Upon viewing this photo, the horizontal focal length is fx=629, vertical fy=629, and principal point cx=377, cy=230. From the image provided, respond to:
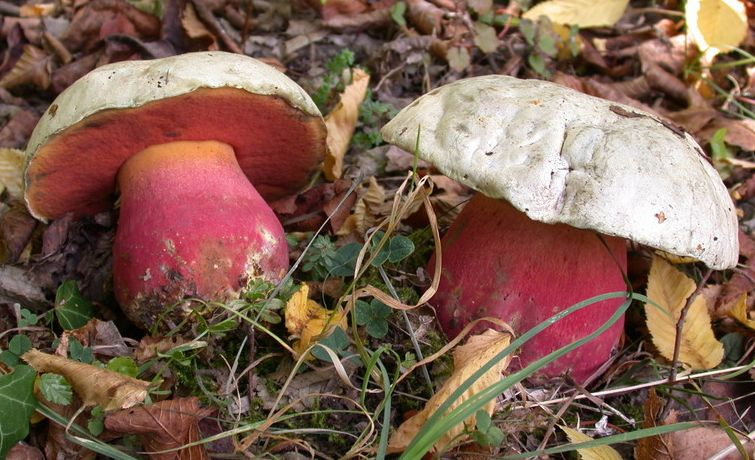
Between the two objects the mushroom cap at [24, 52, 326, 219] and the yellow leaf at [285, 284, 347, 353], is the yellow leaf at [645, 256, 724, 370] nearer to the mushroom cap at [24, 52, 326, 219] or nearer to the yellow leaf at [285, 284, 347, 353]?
the yellow leaf at [285, 284, 347, 353]

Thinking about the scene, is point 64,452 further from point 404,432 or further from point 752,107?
point 752,107

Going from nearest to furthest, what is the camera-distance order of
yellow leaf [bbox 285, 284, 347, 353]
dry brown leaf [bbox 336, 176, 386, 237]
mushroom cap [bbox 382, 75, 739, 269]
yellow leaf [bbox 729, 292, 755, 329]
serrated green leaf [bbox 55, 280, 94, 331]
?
mushroom cap [bbox 382, 75, 739, 269] < yellow leaf [bbox 285, 284, 347, 353] < serrated green leaf [bbox 55, 280, 94, 331] < yellow leaf [bbox 729, 292, 755, 329] < dry brown leaf [bbox 336, 176, 386, 237]

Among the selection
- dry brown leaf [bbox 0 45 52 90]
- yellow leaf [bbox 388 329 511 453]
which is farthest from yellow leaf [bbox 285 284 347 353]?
dry brown leaf [bbox 0 45 52 90]

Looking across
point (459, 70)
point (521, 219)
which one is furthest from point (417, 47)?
point (521, 219)

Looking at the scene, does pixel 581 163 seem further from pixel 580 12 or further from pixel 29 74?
pixel 29 74

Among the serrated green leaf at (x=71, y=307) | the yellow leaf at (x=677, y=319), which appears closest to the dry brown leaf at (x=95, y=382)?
the serrated green leaf at (x=71, y=307)

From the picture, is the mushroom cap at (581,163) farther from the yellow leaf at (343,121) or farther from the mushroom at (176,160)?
the yellow leaf at (343,121)

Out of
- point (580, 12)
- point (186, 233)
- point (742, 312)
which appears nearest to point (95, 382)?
point (186, 233)
